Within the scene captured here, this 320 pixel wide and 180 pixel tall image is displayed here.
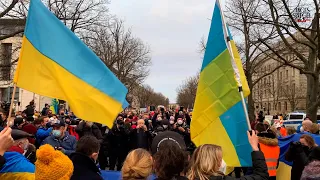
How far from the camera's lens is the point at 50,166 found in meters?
3.24

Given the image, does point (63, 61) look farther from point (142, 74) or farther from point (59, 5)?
point (142, 74)

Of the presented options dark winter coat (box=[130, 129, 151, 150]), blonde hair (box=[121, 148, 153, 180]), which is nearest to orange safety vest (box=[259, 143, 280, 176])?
blonde hair (box=[121, 148, 153, 180])

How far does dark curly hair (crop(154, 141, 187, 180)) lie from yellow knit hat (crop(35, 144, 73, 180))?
757mm

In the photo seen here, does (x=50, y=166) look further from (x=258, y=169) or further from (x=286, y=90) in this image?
(x=286, y=90)

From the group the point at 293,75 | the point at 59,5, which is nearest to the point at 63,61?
the point at 59,5

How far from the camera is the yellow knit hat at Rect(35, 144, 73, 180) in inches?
127

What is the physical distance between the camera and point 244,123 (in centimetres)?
488

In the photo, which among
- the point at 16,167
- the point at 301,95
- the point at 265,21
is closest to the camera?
the point at 16,167

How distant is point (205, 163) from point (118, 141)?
8.90 meters

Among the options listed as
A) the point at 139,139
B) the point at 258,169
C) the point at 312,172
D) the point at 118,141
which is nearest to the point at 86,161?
the point at 258,169

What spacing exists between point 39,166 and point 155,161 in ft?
3.15

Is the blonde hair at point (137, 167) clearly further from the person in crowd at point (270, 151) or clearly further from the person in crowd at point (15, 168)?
the person in crowd at point (270, 151)

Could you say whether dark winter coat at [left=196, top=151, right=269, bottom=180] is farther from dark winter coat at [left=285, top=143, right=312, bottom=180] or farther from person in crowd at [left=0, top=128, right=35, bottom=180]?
dark winter coat at [left=285, top=143, right=312, bottom=180]

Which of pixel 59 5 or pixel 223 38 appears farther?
pixel 59 5
